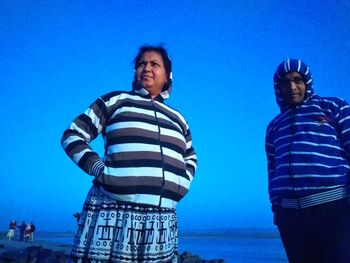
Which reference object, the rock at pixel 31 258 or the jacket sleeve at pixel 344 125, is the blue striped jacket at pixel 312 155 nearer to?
the jacket sleeve at pixel 344 125

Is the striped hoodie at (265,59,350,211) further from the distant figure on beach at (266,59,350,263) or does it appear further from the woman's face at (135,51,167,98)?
the woman's face at (135,51,167,98)

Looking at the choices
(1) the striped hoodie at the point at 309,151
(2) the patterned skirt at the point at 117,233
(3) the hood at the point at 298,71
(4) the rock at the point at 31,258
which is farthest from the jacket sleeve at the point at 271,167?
(4) the rock at the point at 31,258

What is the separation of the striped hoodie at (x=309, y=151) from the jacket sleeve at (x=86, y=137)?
1.65m

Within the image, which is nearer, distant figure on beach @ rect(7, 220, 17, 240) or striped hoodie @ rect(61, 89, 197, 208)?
striped hoodie @ rect(61, 89, 197, 208)

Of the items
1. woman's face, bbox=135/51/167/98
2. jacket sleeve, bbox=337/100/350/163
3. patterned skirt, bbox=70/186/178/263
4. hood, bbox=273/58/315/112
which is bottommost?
patterned skirt, bbox=70/186/178/263

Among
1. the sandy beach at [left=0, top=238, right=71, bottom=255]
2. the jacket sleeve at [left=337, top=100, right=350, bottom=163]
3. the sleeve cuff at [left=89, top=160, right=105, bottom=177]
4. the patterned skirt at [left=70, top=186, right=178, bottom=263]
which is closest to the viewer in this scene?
the patterned skirt at [left=70, top=186, right=178, bottom=263]

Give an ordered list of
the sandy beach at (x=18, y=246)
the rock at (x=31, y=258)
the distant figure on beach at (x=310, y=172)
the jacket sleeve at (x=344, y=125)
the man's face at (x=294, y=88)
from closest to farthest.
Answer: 1. the distant figure on beach at (x=310, y=172)
2. the jacket sleeve at (x=344, y=125)
3. the man's face at (x=294, y=88)
4. the rock at (x=31, y=258)
5. the sandy beach at (x=18, y=246)

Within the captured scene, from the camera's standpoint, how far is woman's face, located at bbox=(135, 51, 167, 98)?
120 inches

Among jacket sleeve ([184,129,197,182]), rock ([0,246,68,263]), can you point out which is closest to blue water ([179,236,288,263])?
rock ([0,246,68,263])

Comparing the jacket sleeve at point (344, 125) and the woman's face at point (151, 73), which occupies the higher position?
the woman's face at point (151, 73)

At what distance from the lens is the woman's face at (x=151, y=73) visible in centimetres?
305

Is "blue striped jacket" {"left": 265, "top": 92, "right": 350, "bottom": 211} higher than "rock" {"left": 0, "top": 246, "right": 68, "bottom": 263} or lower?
higher

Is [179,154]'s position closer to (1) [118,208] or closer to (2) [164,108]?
(2) [164,108]

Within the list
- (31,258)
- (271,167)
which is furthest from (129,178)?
(31,258)
